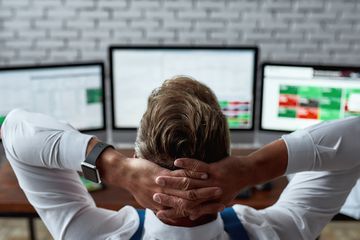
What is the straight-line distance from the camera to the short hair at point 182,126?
792 mm

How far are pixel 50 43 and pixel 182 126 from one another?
304 cm

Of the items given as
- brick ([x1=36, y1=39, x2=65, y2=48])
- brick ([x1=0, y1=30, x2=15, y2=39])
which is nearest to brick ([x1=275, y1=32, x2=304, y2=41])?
brick ([x1=36, y1=39, x2=65, y2=48])

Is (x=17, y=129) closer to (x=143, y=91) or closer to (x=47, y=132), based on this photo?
(x=47, y=132)

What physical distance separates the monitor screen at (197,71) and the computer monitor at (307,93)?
8 centimetres

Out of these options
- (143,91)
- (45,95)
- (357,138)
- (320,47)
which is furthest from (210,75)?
(320,47)

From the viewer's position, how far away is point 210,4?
11.6 feet

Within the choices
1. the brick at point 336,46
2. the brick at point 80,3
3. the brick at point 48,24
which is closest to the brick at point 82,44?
the brick at point 48,24

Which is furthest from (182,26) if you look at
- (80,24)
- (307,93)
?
(307,93)

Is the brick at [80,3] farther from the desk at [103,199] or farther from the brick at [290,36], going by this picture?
the desk at [103,199]

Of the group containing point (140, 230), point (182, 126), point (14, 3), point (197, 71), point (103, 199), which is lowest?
point (103, 199)

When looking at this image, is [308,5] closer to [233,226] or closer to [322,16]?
[322,16]

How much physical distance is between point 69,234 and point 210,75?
1.40 metres

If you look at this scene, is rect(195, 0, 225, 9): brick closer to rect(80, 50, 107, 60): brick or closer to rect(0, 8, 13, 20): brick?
rect(80, 50, 107, 60): brick

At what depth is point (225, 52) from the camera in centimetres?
219
